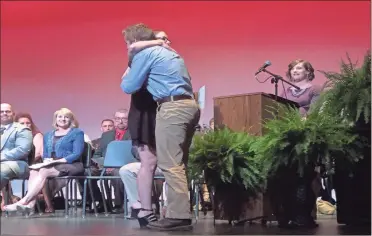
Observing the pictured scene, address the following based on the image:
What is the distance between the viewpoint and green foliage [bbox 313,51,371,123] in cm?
264

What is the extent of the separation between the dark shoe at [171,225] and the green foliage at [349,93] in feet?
3.01

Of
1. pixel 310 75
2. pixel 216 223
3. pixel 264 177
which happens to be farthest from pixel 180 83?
pixel 310 75

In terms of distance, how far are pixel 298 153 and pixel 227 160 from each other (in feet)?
1.54

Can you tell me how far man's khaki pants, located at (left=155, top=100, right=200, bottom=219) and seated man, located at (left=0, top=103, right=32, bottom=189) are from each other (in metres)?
1.98

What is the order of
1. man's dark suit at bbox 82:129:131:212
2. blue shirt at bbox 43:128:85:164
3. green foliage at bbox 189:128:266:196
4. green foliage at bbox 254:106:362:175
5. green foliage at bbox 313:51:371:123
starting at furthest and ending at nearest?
man's dark suit at bbox 82:129:131:212 < blue shirt at bbox 43:128:85:164 < green foliage at bbox 189:128:266:196 < green foliage at bbox 254:106:362:175 < green foliage at bbox 313:51:371:123

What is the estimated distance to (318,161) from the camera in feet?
9.39

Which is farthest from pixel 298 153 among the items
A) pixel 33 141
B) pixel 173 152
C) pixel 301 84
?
pixel 33 141

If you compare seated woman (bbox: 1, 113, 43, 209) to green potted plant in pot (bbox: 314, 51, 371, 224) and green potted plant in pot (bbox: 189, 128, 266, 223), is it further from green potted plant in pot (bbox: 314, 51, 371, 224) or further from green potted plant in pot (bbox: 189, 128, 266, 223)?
green potted plant in pot (bbox: 314, 51, 371, 224)

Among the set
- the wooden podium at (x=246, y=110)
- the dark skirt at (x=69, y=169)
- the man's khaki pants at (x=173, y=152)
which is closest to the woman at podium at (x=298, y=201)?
the wooden podium at (x=246, y=110)

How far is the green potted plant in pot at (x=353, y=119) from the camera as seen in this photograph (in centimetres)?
267

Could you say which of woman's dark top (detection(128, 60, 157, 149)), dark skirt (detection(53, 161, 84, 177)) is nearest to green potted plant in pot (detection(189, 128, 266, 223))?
woman's dark top (detection(128, 60, 157, 149))

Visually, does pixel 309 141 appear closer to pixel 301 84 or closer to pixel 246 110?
pixel 246 110

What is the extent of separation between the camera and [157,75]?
2.83 meters

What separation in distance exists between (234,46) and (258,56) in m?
0.26
